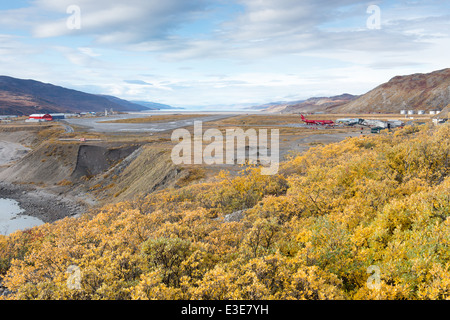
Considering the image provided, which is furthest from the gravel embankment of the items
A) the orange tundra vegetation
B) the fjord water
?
the orange tundra vegetation

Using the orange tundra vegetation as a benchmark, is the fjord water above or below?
below

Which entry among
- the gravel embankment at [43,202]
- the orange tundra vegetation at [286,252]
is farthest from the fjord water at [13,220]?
the orange tundra vegetation at [286,252]

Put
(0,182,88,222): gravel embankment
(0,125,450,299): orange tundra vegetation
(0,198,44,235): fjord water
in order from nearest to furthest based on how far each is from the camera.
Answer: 1. (0,125,450,299): orange tundra vegetation
2. (0,198,44,235): fjord water
3. (0,182,88,222): gravel embankment

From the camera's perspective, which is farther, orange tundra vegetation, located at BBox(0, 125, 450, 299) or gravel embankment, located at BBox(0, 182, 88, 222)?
gravel embankment, located at BBox(0, 182, 88, 222)

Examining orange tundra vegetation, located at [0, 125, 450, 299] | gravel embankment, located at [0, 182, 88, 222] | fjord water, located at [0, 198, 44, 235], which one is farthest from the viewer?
gravel embankment, located at [0, 182, 88, 222]

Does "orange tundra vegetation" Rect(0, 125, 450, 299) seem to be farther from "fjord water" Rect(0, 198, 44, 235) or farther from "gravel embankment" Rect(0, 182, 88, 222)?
"gravel embankment" Rect(0, 182, 88, 222)
